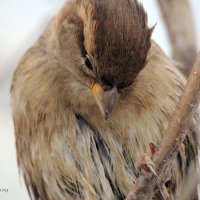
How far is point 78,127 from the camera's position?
13.3 feet

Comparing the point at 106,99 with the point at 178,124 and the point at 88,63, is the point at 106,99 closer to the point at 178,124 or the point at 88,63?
the point at 88,63

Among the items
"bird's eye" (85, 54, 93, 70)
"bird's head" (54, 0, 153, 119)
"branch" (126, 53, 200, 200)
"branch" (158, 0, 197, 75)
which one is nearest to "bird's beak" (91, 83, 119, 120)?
"bird's head" (54, 0, 153, 119)

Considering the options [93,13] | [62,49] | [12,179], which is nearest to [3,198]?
[12,179]

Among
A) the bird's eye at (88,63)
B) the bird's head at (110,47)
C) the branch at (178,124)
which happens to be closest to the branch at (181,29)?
the bird's head at (110,47)

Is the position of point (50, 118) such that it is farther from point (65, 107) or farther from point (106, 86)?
point (106, 86)

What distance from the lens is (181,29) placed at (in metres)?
4.61

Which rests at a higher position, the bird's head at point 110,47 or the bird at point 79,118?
the bird's head at point 110,47

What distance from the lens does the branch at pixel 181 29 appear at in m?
4.52

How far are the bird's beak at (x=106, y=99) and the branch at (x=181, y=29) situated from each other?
1.06 metres

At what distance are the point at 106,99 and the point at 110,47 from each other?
0.25 m

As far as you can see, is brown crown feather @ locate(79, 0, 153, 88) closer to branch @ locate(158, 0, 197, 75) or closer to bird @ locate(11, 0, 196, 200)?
bird @ locate(11, 0, 196, 200)

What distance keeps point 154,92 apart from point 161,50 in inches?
14.0

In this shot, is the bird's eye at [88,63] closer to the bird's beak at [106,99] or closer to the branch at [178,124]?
the bird's beak at [106,99]

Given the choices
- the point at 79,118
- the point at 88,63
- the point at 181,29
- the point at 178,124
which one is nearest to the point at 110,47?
the point at 88,63
